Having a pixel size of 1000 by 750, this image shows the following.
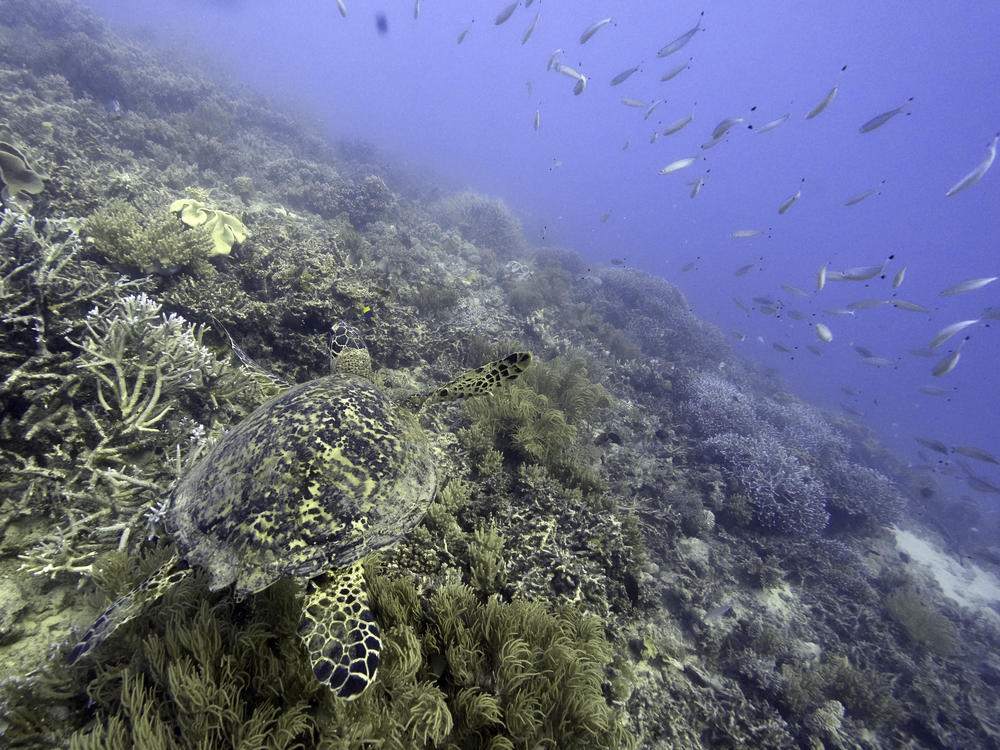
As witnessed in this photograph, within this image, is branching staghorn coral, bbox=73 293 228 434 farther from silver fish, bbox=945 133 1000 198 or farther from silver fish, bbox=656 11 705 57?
silver fish, bbox=945 133 1000 198

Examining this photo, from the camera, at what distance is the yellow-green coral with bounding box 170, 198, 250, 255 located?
20.4 feet

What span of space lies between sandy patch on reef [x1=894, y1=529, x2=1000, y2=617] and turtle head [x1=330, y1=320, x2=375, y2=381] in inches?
678

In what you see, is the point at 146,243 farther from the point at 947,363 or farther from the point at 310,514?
the point at 947,363

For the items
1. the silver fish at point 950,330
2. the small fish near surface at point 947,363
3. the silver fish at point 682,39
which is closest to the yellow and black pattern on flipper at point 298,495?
the small fish near surface at point 947,363

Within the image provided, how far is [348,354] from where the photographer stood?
4.38 m

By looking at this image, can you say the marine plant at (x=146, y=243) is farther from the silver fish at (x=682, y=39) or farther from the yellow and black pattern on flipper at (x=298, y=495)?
the silver fish at (x=682, y=39)

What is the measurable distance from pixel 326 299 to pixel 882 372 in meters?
93.1

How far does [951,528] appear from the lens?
1756 cm

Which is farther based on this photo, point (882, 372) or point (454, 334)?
point (882, 372)

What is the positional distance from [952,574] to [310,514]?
70.1ft

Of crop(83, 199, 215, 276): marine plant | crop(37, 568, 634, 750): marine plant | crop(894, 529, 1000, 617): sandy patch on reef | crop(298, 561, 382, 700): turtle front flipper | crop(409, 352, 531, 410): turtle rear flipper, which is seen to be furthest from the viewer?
crop(894, 529, 1000, 617): sandy patch on reef

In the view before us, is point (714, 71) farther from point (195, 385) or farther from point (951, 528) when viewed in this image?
point (195, 385)

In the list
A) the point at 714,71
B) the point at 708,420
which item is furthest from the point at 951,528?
the point at 714,71

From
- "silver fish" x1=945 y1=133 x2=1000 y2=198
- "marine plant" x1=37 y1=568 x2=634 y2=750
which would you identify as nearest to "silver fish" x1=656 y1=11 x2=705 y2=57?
"silver fish" x1=945 y1=133 x2=1000 y2=198
